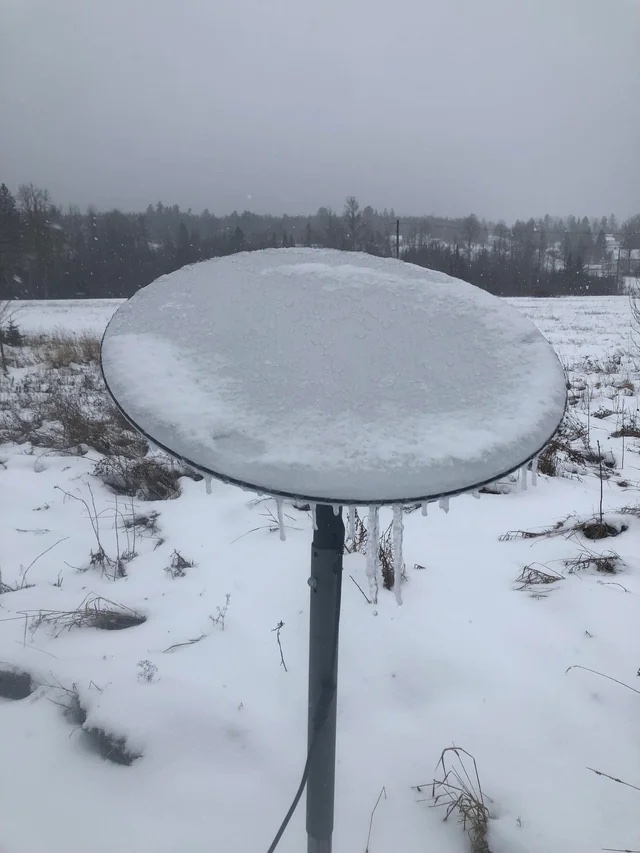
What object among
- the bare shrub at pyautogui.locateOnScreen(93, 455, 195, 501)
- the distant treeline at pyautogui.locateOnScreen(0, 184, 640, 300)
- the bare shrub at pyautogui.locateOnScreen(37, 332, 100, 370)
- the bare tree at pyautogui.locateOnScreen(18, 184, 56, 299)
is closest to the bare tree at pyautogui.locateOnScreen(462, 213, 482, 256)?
the distant treeline at pyautogui.locateOnScreen(0, 184, 640, 300)

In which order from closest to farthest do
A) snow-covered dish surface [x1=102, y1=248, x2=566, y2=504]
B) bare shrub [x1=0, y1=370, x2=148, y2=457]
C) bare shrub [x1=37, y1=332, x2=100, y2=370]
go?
snow-covered dish surface [x1=102, y1=248, x2=566, y2=504] < bare shrub [x1=0, y1=370, x2=148, y2=457] < bare shrub [x1=37, y1=332, x2=100, y2=370]

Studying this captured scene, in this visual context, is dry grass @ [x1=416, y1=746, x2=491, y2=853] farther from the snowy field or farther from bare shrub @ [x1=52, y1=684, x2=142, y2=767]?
bare shrub @ [x1=52, y1=684, x2=142, y2=767]

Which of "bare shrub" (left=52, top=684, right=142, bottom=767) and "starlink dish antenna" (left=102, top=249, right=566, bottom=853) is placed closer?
"starlink dish antenna" (left=102, top=249, right=566, bottom=853)

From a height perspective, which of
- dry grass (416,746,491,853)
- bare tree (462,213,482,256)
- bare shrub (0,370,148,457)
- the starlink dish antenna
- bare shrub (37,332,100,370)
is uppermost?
bare tree (462,213,482,256)

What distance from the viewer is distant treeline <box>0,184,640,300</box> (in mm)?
21531

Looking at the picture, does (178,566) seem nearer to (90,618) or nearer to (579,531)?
(90,618)

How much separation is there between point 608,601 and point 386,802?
134 cm

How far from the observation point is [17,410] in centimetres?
610

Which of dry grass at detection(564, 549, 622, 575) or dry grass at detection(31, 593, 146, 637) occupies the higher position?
dry grass at detection(564, 549, 622, 575)

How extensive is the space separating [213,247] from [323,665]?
25.3m

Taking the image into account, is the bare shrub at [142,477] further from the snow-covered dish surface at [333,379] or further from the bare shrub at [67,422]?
the snow-covered dish surface at [333,379]

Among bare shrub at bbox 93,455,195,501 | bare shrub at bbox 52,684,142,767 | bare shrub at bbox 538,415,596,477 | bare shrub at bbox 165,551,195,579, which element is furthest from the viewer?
bare shrub at bbox 538,415,596,477

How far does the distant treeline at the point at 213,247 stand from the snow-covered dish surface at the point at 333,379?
16518 millimetres

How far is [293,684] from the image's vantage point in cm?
192
